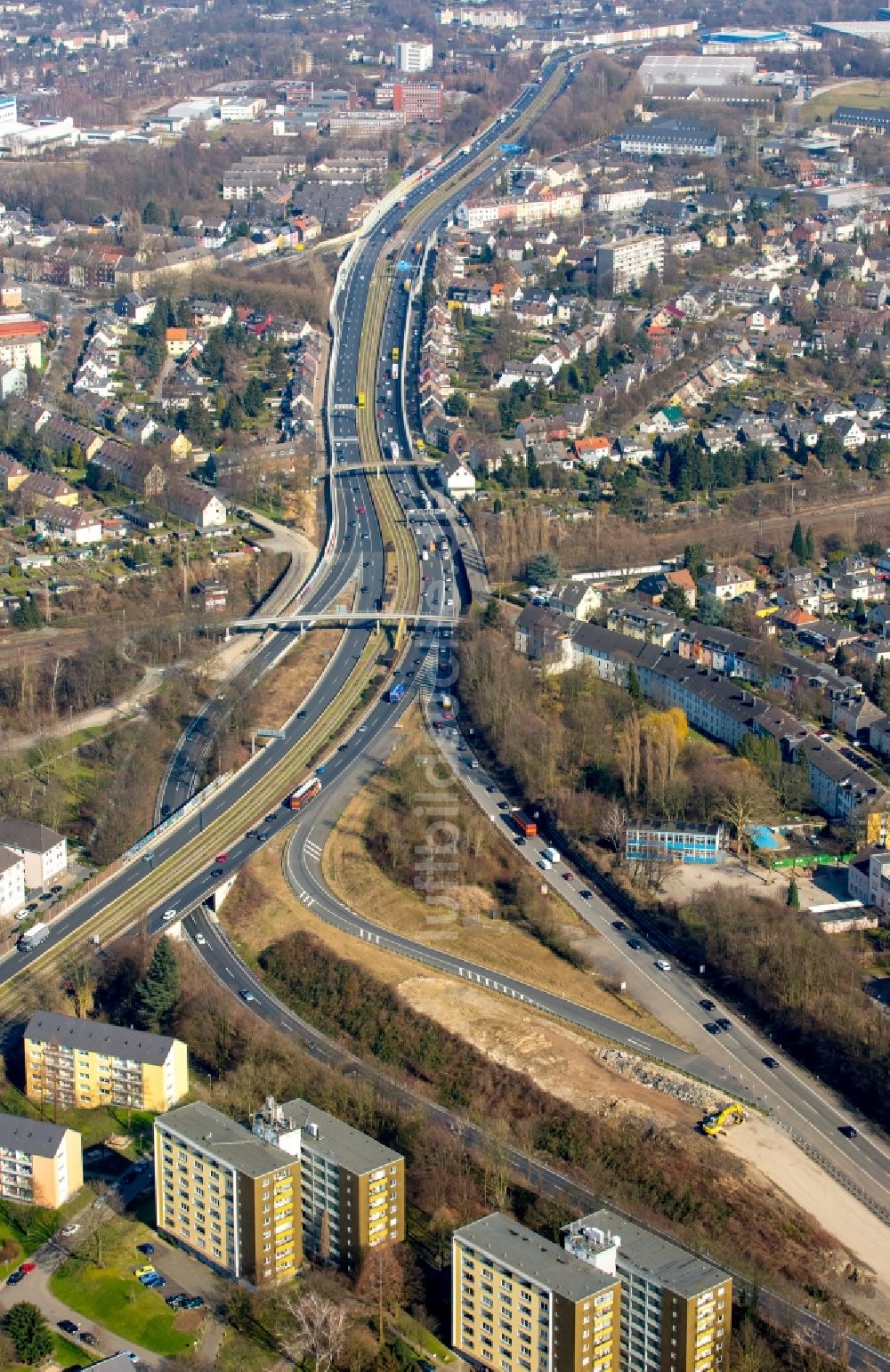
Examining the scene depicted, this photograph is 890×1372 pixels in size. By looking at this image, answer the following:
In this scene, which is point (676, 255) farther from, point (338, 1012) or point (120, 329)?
point (338, 1012)

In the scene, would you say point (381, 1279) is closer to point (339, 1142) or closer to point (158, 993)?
point (339, 1142)

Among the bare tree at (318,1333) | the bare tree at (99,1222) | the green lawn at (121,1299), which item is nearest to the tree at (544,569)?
the bare tree at (99,1222)

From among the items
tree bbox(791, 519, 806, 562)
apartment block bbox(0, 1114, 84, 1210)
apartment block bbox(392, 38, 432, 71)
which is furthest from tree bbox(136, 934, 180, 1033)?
apartment block bbox(392, 38, 432, 71)

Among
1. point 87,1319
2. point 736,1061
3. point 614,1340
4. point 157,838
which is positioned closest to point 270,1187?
point 87,1319

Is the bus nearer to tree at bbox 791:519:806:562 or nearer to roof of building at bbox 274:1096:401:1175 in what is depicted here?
roof of building at bbox 274:1096:401:1175

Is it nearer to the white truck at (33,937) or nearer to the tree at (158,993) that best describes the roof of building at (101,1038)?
the tree at (158,993)
